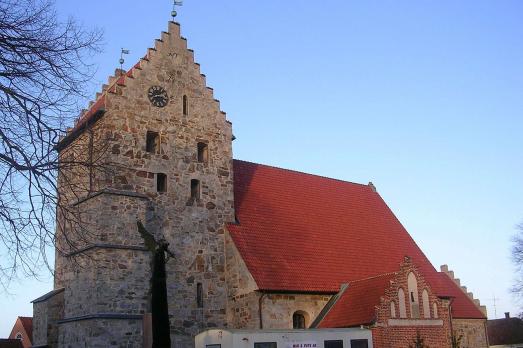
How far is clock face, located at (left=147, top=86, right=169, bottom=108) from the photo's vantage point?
23703mm

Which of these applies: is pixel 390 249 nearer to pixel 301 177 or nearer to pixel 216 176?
pixel 301 177

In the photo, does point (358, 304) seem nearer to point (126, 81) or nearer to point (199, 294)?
point (199, 294)

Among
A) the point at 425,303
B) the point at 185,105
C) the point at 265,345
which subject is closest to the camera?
the point at 265,345

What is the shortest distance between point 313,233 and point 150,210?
8.59m

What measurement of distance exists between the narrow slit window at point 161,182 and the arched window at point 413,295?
1015 cm

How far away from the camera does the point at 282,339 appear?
18.0 metres

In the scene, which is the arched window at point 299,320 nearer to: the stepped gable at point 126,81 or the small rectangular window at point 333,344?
the small rectangular window at point 333,344

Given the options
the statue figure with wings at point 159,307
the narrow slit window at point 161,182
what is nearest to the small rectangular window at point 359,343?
the statue figure with wings at point 159,307

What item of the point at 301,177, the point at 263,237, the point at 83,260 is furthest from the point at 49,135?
the point at 301,177

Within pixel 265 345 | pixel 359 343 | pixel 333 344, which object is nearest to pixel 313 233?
pixel 359 343

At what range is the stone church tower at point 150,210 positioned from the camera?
20.6 metres

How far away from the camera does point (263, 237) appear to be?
25406 mm

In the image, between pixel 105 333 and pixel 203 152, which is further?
pixel 203 152

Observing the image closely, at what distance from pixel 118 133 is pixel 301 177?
39.3ft
